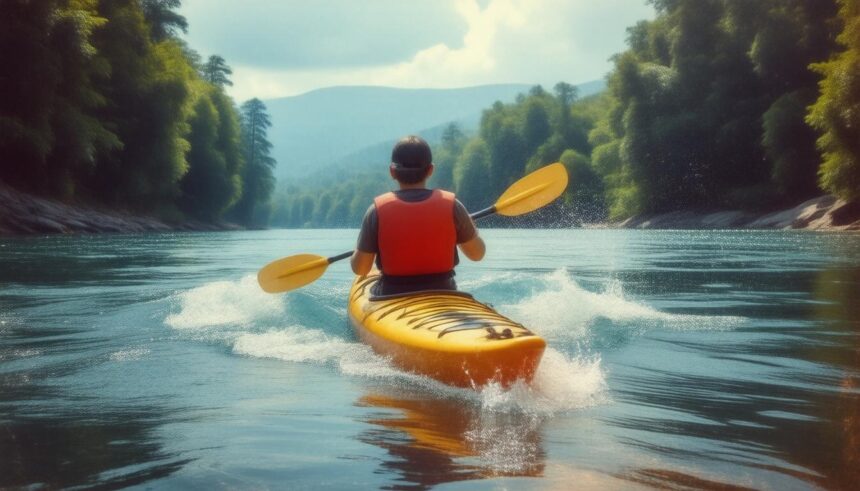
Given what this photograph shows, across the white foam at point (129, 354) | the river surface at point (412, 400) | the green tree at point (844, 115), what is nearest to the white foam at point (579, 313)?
the river surface at point (412, 400)

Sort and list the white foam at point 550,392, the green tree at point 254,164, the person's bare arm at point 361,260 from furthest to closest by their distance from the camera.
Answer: the green tree at point 254,164, the person's bare arm at point 361,260, the white foam at point 550,392

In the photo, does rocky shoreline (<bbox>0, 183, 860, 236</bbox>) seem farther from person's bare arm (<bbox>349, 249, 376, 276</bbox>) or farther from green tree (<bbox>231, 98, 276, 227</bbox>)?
green tree (<bbox>231, 98, 276, 227</bbox>)

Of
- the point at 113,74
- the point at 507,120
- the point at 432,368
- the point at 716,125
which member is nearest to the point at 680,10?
the point at 716,125

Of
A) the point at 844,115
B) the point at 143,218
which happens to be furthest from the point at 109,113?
the point at 844,115

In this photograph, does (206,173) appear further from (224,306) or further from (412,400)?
(412,400)

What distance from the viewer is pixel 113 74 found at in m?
31.8

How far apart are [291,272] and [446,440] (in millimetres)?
3506

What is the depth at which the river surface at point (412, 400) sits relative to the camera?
2553mm

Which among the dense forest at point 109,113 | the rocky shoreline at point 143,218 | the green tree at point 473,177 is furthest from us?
the green tree at point 473,177

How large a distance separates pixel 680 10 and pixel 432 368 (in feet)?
121

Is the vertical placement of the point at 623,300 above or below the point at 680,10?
below

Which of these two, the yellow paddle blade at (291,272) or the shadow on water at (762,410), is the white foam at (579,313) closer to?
the shadow on water at (762,410)

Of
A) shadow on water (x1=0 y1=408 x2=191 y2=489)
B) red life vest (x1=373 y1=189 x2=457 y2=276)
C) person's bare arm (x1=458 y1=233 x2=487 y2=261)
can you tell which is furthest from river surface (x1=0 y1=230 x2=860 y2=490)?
person's bare arm (x1=458 y1=233 x2=487 y2=261)

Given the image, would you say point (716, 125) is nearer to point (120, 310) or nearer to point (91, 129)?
point (91, 129)
